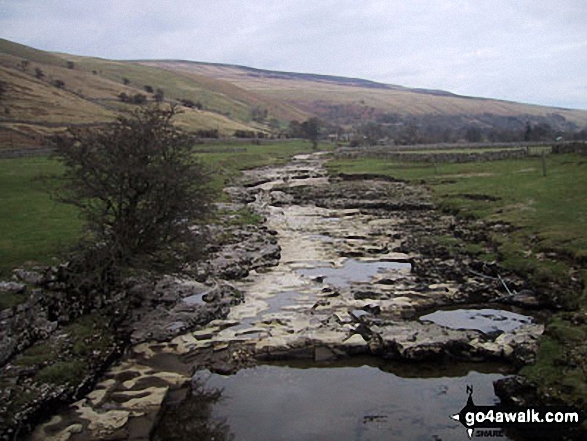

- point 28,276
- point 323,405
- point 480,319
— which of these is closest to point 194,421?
point 323,405

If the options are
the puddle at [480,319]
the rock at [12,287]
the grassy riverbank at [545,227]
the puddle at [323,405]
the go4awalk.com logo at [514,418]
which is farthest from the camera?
the puddle at [480,319]

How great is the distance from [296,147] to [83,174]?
126957mm

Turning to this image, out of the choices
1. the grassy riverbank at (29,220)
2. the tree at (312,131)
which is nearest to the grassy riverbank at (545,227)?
the grassy riverbank at (29,220)

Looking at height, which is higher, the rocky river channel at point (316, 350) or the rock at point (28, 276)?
the rock at point (28, 276)

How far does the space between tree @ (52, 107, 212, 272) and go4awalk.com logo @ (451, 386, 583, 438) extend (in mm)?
12347

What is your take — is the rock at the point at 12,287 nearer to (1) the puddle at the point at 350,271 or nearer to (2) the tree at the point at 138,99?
(1) the puddle at the point at 350,271

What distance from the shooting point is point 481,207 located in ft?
143

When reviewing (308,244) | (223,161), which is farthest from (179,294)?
(223,161)

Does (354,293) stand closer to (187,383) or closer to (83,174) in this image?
(187,383)

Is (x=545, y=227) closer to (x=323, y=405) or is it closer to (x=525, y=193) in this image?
(x=525, y=193)

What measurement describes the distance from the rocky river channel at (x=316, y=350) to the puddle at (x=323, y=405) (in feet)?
0.16

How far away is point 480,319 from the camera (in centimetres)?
2294

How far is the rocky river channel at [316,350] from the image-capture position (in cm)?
1532

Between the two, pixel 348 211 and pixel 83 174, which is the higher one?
pixel 83 174
